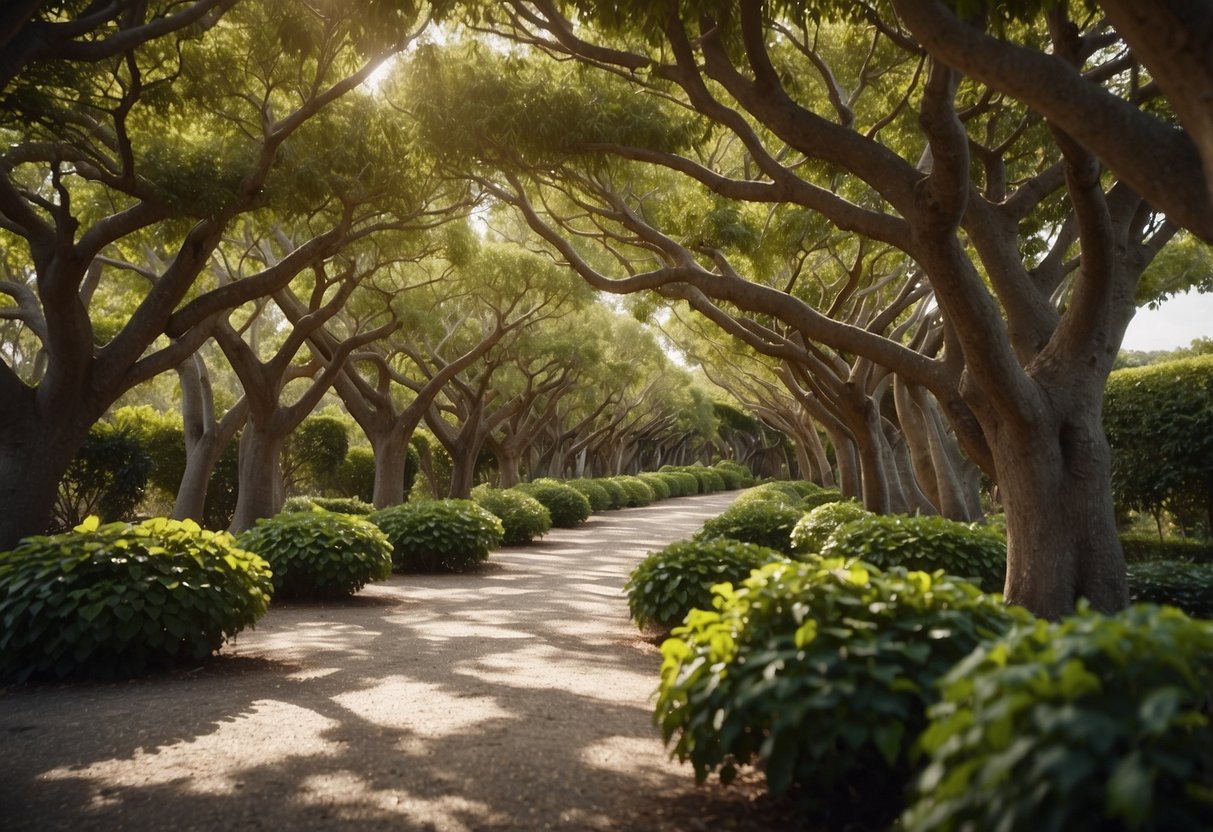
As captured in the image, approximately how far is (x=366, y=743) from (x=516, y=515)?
13.5 metres

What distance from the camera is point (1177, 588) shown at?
6664 millimetres

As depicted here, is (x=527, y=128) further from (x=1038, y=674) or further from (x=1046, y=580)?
(x=1038, y=674)

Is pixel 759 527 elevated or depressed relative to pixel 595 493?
depressed

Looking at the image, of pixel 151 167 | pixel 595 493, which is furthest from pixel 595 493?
pixel 151 167

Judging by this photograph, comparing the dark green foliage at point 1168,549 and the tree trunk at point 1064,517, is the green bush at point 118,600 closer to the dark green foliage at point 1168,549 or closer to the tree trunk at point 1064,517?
the tree trunk at point 1064,517

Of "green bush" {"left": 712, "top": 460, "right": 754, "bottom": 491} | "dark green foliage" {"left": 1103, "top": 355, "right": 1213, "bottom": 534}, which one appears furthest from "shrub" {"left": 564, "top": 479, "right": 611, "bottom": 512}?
"green bush" {"left": 712, "top": 460, "right": 754, "bottom": 491}

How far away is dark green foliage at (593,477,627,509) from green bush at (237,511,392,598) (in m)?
21.3

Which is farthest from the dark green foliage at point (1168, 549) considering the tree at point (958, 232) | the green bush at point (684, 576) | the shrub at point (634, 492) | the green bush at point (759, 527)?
the shrub at point (634, 492)

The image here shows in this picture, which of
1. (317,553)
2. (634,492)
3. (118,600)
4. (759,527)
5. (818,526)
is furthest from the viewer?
(634,492)

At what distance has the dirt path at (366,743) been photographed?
336 cm

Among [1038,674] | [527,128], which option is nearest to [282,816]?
[1038,674]

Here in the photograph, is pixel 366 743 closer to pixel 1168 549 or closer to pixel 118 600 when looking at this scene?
pixel 118 600

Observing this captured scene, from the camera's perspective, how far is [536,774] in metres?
3.78

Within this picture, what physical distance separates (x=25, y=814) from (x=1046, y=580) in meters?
5.49
